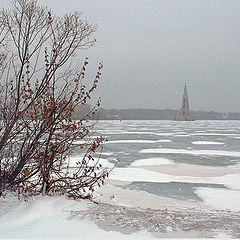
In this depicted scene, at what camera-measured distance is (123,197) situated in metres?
6.62

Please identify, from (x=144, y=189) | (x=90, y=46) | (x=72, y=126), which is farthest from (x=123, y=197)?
(x=90, y=46)

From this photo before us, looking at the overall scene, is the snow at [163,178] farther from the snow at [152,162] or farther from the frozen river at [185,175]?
the snow at [152,162]

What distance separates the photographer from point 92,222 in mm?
4145

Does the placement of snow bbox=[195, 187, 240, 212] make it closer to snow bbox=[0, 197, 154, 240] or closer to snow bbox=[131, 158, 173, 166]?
snow bbox=[0, 197, 154, 240]

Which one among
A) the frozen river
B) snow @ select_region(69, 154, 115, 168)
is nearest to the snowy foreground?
the frozen river

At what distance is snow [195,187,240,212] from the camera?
6.01 m

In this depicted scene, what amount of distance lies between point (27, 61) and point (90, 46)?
1125 mm

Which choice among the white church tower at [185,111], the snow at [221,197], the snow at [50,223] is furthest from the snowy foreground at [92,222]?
the white church tower at [185,111]

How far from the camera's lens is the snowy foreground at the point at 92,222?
375 centimetres

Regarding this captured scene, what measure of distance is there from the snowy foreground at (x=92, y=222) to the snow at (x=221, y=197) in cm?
100

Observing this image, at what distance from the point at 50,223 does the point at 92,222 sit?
61cm

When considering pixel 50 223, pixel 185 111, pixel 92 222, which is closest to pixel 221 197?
pixel 92 222

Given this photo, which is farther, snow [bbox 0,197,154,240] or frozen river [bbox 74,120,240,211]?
frozen river [bbox 74,120,240,211]

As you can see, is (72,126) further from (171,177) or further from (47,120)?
(171,177)
